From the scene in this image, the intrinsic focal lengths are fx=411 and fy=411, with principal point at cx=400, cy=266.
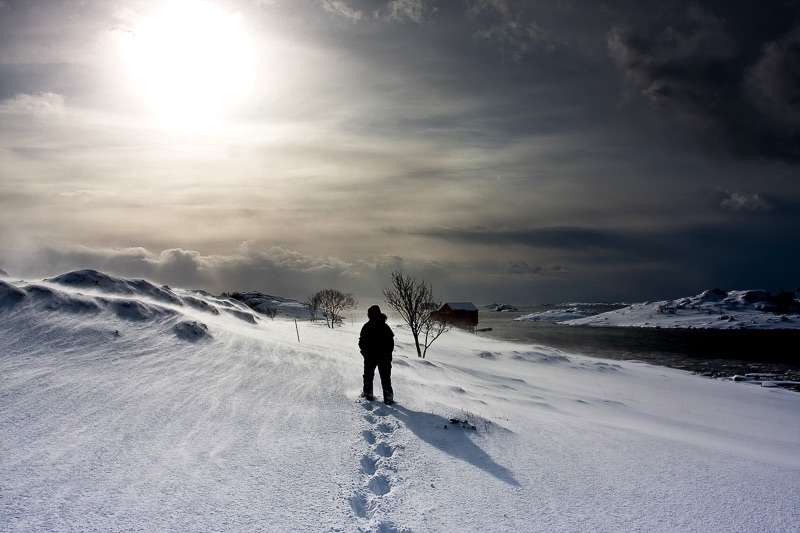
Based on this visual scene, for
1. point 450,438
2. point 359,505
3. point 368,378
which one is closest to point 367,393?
point 368,378

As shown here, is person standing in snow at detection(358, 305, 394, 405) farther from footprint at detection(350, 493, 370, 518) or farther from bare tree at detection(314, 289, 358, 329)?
bare tree at detection(314, 289, 358, 329)

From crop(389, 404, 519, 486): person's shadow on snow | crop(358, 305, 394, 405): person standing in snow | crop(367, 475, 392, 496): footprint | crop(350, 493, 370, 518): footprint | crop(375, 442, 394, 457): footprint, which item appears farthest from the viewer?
crop(358, 305, 394, 405): person standing in snow

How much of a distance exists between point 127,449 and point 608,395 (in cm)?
2367

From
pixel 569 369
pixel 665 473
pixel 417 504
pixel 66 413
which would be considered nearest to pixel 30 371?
pixel 66 413

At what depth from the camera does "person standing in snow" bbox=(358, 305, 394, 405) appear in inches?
Result: 352

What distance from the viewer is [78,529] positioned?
12.1 ft

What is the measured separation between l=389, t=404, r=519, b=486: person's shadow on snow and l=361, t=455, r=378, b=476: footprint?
1.09 meters

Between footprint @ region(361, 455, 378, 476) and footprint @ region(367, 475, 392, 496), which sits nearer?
footprint @ region(367, 475, 392, 496)

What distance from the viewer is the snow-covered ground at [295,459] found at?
14.0ft

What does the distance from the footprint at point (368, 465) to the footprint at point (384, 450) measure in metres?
0.23

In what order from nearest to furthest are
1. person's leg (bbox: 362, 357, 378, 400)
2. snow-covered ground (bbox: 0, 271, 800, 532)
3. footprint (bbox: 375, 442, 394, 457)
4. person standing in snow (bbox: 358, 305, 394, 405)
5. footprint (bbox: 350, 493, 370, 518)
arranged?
snow-covered ground (bbox: 0, 271, 800, 532) → footprint (bbox: 350, 493, 370, 518) → footprint (bbox: 375, 442, 394, 457) → person standing in snow (bbox: 358, 305, 394, 405) → person's leg (bbox: 362, 357, 378, 400)

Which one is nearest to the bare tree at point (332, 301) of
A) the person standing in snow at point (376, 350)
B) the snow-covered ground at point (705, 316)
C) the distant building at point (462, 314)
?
the distant building at point (462, 314)

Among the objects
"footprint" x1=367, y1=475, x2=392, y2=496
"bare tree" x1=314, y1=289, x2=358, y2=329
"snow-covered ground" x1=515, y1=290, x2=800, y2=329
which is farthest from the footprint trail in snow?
"snow-covered ground" x1=515, y1=290, x2=800, y2=329

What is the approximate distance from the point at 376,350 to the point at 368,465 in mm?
3707
